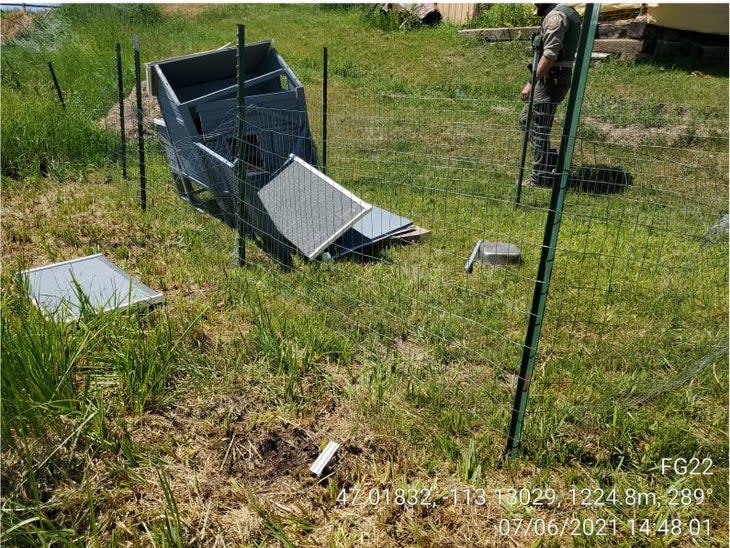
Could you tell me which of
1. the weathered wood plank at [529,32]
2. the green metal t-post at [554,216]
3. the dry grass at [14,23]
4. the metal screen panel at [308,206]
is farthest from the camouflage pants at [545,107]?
the dry grass at [14,23]

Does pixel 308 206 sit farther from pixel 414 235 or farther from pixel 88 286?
pixel 88 286

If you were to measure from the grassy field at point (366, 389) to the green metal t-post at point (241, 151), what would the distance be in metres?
0.22

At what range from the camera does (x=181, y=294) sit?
166 inches

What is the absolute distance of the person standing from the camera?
5945mm

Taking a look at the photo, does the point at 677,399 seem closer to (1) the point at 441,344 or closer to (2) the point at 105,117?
(1) the point at 441,344

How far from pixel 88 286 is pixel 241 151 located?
1.36 metres

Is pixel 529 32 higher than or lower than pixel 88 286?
higher

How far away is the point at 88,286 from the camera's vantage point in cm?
397

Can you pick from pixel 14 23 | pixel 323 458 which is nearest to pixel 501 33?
pixel 323 458

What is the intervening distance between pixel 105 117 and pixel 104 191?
11.6 feet

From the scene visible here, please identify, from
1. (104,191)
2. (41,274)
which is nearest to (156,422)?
(41,274)

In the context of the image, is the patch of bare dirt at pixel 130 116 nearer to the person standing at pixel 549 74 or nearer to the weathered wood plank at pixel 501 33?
the person standing at pixel 549 74

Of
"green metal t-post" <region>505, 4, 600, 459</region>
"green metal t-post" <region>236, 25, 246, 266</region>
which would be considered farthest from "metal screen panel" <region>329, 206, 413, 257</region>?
"green metal t-post" <region>505, 4, 600, 459</region>

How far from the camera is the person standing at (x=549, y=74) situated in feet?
19.5
